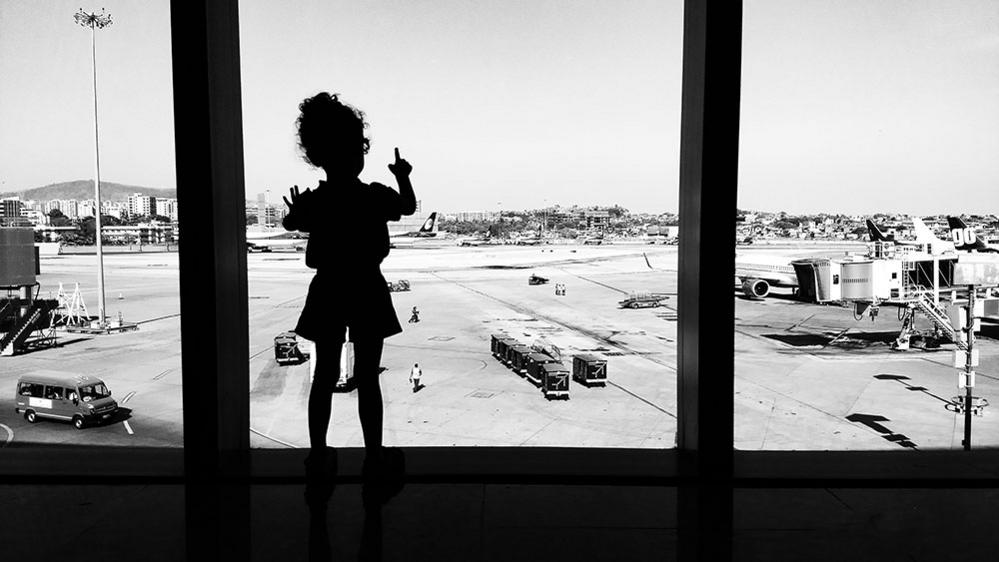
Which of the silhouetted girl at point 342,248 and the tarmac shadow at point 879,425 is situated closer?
the silhouetted girl at point 342,248

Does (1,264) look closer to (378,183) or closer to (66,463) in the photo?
(66,463)

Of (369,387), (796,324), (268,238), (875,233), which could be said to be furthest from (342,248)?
(796,324)

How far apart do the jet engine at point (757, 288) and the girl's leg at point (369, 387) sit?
58.6 feet

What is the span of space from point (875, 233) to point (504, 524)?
9608 millimetres

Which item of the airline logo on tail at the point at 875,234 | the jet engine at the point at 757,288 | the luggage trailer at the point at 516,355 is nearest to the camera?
the airline logo on tail at the point at 875,234

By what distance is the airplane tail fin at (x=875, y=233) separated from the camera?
9.12m

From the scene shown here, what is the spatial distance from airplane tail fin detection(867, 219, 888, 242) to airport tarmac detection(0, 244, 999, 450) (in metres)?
0.99

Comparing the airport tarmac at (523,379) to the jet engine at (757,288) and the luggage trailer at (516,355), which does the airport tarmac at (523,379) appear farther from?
the jet engine at (757,288)

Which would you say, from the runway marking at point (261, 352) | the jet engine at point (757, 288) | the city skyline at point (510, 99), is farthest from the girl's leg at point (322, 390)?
the jet engine at point (757, 288)

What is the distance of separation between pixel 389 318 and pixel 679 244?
95 centimetres

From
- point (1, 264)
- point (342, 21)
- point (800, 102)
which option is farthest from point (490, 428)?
point (800, 102)

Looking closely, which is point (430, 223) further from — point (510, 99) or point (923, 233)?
point (923, 233)

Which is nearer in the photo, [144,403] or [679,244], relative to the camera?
[679,244]

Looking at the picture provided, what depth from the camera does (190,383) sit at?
1.95 meters
